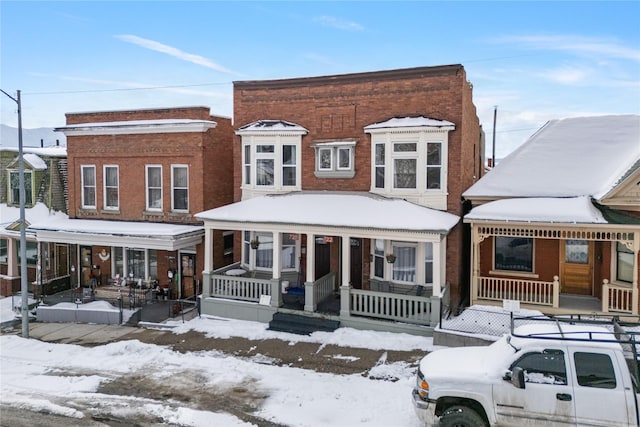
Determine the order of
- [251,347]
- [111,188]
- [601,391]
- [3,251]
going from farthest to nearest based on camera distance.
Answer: [3,251] → [111,188] → [251,347] → [601,391]

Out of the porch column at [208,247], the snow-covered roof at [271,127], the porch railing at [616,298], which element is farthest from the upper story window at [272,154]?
the porch railing at [616,298]

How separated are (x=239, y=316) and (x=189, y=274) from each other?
4914mm

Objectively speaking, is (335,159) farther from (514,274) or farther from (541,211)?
(514,274)

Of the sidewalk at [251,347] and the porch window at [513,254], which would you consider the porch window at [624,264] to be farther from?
the sidewalk at [251,347]

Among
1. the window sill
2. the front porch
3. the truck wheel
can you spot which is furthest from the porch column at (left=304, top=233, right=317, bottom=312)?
the truck wheel

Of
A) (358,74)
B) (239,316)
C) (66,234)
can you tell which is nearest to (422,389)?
(239,316)

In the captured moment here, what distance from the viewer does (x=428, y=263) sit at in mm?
16375

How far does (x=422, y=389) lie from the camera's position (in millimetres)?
8297

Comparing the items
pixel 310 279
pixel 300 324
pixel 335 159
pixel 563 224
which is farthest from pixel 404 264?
pixel 563 224

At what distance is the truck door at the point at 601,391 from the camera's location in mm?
7227

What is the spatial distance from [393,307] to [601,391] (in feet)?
25.0

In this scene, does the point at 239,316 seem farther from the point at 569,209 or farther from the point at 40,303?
the point at 569,209

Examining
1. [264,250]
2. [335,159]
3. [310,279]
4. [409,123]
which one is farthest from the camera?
[264,250]

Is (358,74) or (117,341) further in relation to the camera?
(358,74)
